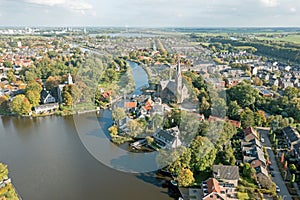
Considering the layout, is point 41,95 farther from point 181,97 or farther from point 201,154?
point 201,154

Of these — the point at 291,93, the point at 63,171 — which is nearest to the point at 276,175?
the point at 63,171

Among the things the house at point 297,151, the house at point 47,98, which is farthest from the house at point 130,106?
the house at point 297,151

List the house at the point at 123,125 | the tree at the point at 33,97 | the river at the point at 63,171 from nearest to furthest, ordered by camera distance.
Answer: the river at the point at 63,171 < the house at the point at 123,125 < the tree at the point at 33,97

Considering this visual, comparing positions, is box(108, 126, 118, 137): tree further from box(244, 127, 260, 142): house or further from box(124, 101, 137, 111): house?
box(244, 127, 260, 142): house

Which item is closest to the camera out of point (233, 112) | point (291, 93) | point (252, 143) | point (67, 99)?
point (252, 143)

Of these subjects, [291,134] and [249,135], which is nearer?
[249,135]

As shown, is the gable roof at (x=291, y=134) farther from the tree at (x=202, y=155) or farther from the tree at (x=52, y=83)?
the tree at (x=52, y=83)

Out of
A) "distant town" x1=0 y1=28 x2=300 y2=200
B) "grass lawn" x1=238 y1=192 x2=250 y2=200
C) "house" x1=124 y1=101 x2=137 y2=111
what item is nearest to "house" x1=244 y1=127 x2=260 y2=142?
"distant town" x1=0 y1=28 x2=300 y2=200

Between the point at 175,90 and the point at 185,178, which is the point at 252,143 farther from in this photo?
the point at 175,90
